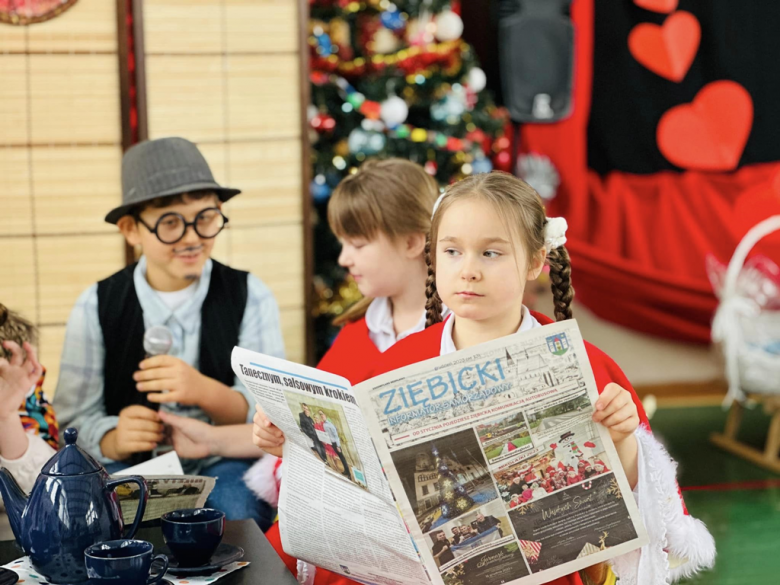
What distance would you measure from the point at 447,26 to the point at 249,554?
10.1 ft

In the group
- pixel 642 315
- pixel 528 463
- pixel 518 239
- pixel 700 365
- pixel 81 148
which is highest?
pixel 81 148

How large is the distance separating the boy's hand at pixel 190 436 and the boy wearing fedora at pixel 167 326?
0.03 metres

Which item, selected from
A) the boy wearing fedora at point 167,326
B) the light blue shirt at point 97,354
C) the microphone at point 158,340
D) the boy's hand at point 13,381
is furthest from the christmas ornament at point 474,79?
the boy's hand at point 13,381

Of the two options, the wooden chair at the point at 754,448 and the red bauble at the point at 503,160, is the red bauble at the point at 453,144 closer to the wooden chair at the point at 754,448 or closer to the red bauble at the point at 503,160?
the red bauble at the point at 503,160

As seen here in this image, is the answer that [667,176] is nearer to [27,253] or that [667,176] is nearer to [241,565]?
[27,253]

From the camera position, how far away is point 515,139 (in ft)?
14.5

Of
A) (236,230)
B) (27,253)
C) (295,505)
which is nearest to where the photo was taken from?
(295,505)

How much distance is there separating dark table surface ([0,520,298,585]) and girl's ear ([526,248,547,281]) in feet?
1.91

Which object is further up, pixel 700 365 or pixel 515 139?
pixel 515 139

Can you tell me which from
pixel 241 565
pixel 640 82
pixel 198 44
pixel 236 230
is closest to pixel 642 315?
pixel 640 82

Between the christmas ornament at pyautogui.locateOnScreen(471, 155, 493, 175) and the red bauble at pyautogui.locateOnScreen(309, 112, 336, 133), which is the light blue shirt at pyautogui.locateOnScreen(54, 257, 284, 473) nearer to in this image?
the red bauble at pyautogui.locateOnScreen(309, 112, 336, 133)

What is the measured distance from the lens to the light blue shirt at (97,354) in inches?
77.1

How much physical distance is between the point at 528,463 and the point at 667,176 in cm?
404

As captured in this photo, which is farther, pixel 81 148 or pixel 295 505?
pixel 81 148
